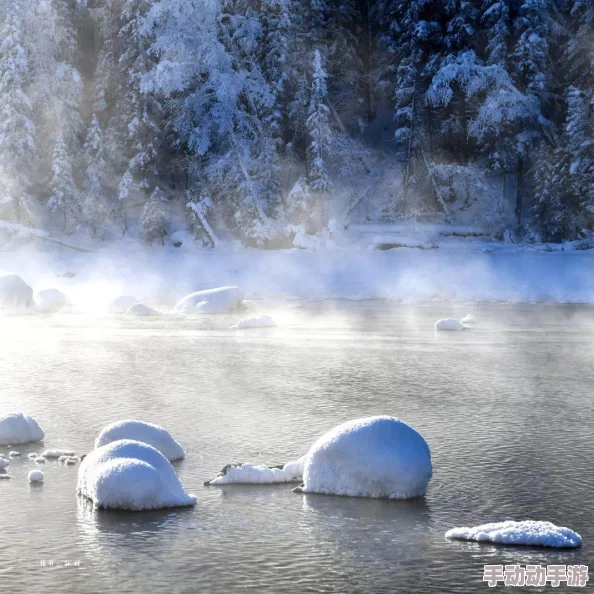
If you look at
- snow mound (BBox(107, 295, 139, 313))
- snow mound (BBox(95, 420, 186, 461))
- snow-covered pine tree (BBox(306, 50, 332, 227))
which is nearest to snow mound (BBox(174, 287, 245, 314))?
snow mound (BBox(107, 295, 139, 313))

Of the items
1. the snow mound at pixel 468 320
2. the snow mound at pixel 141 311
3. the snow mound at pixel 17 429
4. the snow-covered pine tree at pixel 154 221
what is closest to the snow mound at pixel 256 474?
the snow mound at pixel 17 429

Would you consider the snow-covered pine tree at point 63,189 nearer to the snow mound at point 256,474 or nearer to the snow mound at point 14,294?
the snow mound at point 14,294

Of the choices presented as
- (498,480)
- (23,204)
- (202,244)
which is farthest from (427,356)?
(23,204)

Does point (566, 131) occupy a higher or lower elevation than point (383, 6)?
lower

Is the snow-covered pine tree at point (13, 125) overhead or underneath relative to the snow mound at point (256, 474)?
overhead

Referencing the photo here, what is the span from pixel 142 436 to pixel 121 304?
1939 cm

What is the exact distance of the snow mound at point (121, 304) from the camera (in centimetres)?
2898

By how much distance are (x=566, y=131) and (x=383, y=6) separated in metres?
13.4

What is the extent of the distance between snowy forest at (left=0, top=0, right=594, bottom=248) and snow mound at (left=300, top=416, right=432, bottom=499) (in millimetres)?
29713

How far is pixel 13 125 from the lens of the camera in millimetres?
41812

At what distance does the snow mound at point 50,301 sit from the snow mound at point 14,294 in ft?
0.91

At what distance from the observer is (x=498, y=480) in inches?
375

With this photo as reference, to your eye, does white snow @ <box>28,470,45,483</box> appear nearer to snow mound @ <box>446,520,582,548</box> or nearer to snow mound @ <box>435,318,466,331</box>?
snow mound @ <box>446,520,582,548</box>

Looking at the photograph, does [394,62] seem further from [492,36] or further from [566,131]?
[566,131]
